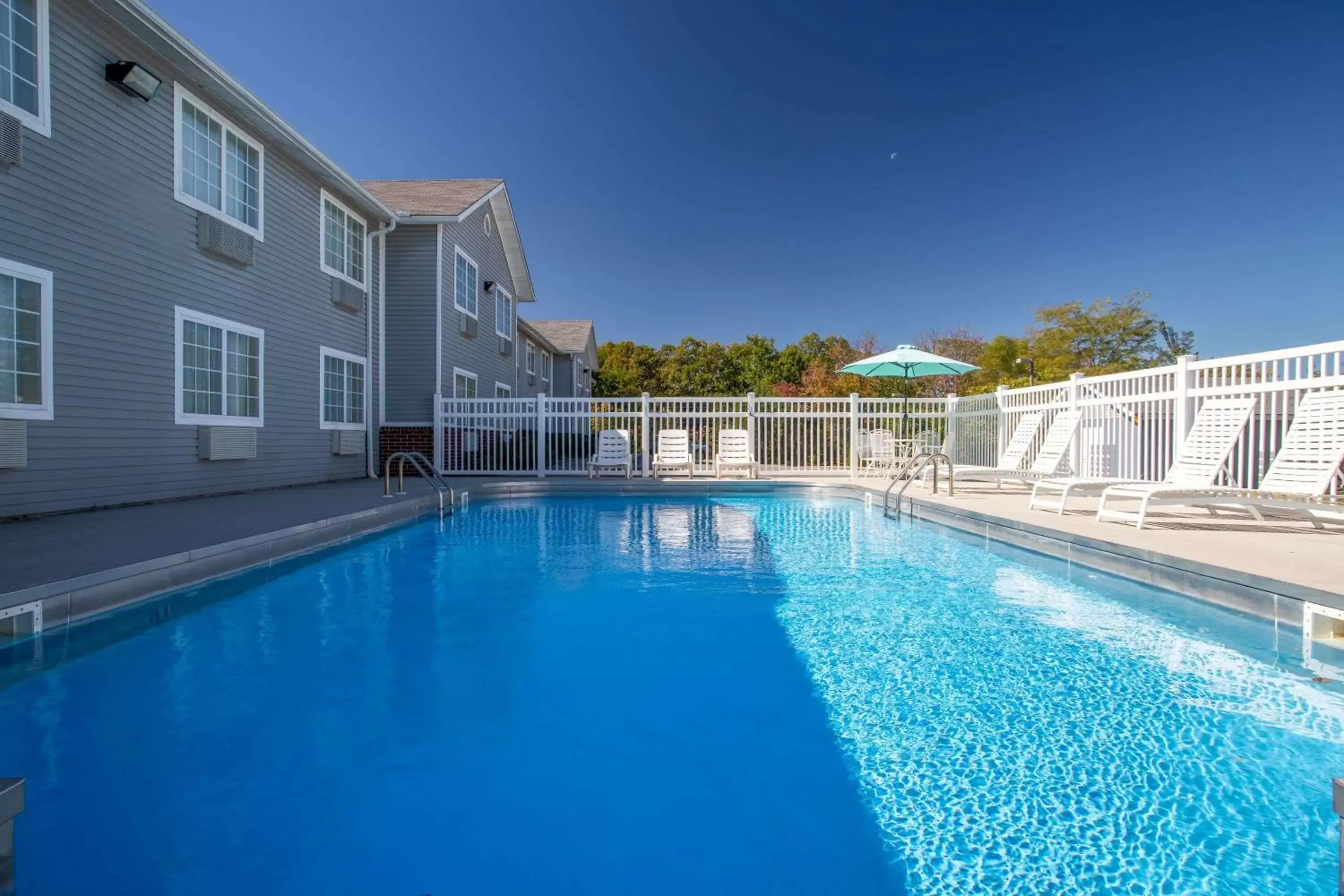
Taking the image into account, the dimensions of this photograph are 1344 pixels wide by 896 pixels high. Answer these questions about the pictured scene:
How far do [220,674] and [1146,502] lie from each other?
6.47 metres

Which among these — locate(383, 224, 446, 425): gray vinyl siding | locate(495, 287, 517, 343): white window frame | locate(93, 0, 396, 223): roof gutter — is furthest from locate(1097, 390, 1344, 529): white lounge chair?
locate(495, 287, 517, 343): white window frame

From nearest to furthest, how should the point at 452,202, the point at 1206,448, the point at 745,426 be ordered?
1. the point at 1206,448
2. the point at 745,426
3. the point at 452,202

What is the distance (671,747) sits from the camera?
7.68ft

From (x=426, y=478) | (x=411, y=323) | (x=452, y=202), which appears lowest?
(x=426, y=478)

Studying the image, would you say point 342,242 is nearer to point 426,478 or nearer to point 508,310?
point 426,478

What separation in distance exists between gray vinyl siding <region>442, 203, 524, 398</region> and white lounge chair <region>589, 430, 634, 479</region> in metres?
3.46

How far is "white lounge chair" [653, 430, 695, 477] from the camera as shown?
1182 centimetres

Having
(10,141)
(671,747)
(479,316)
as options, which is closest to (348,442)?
(479,316)

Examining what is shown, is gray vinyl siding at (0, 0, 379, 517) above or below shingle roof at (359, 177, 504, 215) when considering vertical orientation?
below

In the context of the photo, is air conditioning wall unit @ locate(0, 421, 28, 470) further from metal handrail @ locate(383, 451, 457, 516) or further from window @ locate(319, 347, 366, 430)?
window @ locate(319, 347, 366, 430)

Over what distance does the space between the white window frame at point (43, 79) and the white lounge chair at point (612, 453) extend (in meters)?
7.43

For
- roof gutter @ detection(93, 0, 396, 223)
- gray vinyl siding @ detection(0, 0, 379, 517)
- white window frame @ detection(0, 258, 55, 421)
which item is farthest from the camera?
roof gutter @ detection(93, 0, 396, 223)

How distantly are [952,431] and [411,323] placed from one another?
10721 millimetres

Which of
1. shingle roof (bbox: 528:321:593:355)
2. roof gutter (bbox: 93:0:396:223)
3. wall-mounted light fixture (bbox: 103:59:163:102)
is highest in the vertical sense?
shingle roof (bbox: 528:321:593:355)
